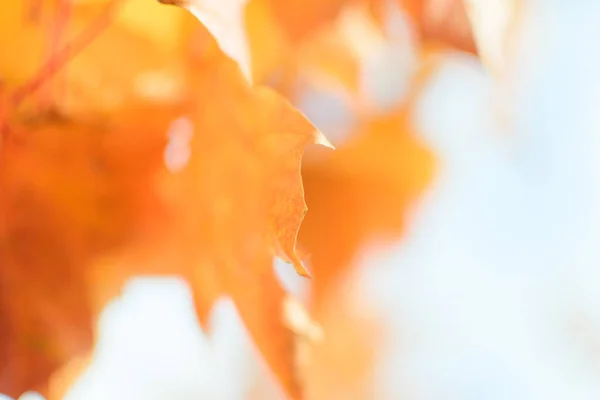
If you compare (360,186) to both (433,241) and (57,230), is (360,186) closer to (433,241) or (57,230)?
(433,241)

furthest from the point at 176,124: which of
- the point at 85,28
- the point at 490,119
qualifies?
the point at 490,119

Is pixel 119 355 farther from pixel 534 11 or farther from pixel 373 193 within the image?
pixel 534 11

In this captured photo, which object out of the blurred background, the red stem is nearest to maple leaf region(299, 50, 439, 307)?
the blurred background

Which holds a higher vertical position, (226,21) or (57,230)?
(226,21)

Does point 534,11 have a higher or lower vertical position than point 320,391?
higher

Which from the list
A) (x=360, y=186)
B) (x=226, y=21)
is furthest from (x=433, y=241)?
(x=226, y=21)

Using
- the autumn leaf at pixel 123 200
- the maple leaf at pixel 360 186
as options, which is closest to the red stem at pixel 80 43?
the autumn leaf at pixel 123 200

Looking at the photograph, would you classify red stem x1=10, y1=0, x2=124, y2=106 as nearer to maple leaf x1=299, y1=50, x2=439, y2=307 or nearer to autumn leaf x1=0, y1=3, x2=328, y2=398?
autumn leaf x1=0, y1=3, x2=328, y2=398

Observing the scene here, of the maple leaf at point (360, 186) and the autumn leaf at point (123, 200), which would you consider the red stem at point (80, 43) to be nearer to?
the autumn leaf at point (123, 200)
